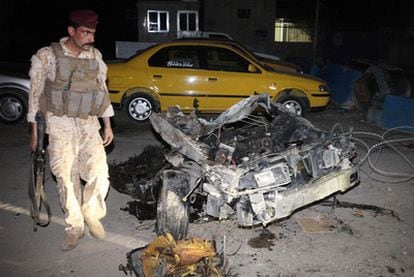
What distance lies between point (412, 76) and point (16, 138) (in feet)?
49.9

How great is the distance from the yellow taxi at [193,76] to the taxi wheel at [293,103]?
0.50 ft

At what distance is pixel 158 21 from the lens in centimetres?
1944

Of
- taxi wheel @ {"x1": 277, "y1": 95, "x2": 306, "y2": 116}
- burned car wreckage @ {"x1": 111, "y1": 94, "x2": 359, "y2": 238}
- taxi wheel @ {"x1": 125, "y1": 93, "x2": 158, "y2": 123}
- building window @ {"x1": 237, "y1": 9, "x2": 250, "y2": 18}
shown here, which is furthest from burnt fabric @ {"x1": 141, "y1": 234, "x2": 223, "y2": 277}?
building window @ {"x1": 237, "y1": 9, "x2": 250, "y2": 18}

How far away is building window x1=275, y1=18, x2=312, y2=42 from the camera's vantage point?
21.9 metres

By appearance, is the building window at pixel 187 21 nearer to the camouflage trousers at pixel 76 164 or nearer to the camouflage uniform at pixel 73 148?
the camouflage uniform at pixel 73 148

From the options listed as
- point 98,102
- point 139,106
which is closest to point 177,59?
point 139,106

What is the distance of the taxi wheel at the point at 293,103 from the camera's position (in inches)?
339

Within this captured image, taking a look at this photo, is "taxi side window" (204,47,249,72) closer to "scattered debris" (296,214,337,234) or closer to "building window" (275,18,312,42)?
"scattered debris" (296,214,337,234)

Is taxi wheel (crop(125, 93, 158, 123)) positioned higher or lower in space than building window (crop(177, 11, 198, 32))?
lower

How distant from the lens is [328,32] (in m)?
22.7

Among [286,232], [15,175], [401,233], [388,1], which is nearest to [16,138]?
[15,175]

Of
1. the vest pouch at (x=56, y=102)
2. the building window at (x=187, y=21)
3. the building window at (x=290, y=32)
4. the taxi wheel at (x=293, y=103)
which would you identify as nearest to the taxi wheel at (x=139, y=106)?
the taxi wheel at (x=293, y=103)

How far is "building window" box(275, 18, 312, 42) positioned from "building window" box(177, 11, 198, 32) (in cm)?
473

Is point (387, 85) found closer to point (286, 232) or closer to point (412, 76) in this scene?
point (286, 232)
